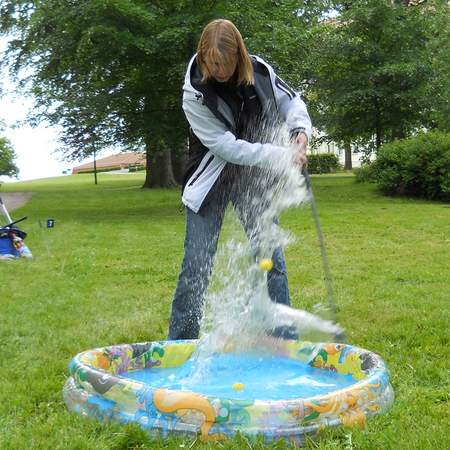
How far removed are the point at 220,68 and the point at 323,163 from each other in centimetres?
3665

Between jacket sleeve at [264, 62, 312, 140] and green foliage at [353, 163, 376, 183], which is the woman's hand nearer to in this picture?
jacket sleeve at [264, 62, 312, 140]

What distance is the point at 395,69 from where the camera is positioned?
1925 cm

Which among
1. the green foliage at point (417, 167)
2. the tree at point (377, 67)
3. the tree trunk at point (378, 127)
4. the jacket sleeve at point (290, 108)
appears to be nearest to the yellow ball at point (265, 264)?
the jacket sleeve at point (290, 108)

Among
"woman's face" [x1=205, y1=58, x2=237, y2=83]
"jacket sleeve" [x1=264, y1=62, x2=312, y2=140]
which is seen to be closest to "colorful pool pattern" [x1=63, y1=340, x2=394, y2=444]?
"jacket sleeve" [x1=264, y1=62, x2=312, y2=140]

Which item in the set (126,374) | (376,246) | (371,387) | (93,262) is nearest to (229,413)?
(371,387)

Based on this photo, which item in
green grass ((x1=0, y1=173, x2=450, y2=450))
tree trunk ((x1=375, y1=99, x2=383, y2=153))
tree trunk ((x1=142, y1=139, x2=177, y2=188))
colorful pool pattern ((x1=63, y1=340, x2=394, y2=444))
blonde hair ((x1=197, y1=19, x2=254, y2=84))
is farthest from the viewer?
tree trunk ((x1=142, y1=139, x2=177, y2=188))

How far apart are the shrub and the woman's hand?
33398 mm

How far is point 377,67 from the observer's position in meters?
20.5

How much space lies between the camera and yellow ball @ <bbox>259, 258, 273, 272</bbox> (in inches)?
150

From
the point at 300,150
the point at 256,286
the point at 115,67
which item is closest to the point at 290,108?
the point at 300,150

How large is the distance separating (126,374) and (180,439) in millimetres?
1054

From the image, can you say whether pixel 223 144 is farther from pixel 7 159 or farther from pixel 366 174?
pixel 7 159

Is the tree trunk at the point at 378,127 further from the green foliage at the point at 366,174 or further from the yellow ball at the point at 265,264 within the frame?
the yellow ball at the point at 265,264

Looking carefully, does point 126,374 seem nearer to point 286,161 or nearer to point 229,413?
point 229,413
